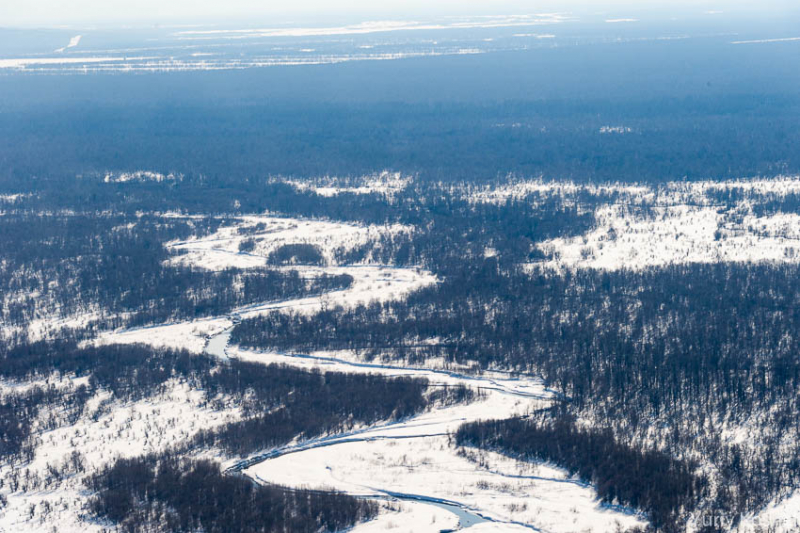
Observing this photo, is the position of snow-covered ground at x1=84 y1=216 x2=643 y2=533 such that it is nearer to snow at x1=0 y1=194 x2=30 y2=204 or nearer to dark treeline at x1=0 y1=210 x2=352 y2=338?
dark treeline at x1=0 y1=210 x2=352 y2=338

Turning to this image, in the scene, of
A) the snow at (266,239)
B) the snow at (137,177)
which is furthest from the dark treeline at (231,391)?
the snow at (137,177)

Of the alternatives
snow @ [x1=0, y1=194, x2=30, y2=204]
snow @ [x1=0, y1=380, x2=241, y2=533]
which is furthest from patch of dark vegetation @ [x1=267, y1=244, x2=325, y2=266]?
snow @ [x1=0, y1=194, x2=30, y2=204]

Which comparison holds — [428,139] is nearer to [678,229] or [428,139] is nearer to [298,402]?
[678,229]

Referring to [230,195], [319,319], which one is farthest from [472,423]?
[230,195]

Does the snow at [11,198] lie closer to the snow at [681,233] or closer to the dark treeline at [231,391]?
the dark treeline at [231,391]

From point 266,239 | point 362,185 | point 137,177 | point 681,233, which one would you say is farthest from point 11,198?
point 681,233

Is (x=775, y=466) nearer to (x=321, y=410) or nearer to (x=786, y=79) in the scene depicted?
(x=321, y=410)

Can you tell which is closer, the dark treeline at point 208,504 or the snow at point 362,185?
the dark treeline at point 208,504
